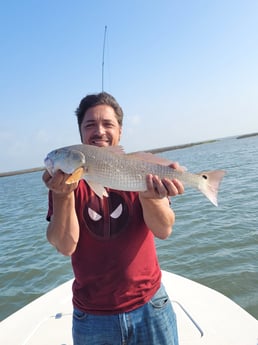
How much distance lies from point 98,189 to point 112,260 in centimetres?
53

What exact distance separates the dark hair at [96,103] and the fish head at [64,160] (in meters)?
0.38

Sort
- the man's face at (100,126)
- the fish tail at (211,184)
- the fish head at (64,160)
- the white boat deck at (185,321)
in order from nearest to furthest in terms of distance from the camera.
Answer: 1. the fish head at (64,160)
2. the man's face at (100,126)
3. the fish tail at (211,184)
4. the white boat deck at (185,321)

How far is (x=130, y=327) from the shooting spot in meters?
2.26

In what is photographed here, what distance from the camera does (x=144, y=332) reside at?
2307 millimetres

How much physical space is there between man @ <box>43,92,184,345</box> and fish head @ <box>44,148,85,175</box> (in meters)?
0.07

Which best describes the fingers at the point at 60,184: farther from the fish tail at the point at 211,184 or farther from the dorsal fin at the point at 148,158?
the fish tail at the point at 211,184

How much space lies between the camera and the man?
7.44ft

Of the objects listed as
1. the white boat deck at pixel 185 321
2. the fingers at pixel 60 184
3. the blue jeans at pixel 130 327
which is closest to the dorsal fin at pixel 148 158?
the fingers at pixel 60 184

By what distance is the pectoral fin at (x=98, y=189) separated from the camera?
2457mm

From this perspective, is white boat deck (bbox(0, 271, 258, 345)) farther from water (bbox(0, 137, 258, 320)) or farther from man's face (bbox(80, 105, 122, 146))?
man's face (bbox(80, 105, 122, 146))

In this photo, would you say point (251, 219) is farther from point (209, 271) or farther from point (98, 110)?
point (98, 110)

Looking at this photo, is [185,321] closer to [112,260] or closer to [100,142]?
[112,260]

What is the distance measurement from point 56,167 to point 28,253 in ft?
27.3

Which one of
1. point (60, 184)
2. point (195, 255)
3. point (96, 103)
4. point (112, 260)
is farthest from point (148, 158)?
point (195, 255)
